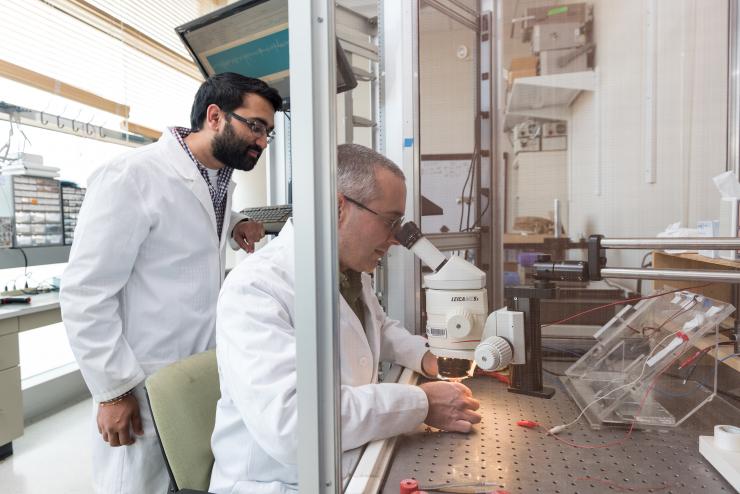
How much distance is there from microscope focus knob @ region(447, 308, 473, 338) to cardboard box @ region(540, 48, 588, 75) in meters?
1.06

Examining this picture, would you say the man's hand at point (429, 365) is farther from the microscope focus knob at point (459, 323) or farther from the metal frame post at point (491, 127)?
the metal frame post at point (491, 127)

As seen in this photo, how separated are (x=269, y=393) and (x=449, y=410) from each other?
356 mm

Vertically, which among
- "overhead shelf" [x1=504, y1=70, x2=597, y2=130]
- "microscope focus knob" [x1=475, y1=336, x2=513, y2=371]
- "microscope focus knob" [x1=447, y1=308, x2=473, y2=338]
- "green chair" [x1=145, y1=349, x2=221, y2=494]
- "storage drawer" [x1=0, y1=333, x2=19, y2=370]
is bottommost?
"storage drawer" [x1=0, y1=333, x2=19, y2=370]

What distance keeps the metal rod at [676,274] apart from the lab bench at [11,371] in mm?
2779

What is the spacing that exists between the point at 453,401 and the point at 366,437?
0.20 m

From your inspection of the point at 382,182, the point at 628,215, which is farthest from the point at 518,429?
the point at 628,215

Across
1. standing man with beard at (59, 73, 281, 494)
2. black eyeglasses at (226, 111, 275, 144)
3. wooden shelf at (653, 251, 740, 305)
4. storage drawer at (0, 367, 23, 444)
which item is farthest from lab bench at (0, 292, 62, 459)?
wooden shelf at (653, 251, 740, 305)

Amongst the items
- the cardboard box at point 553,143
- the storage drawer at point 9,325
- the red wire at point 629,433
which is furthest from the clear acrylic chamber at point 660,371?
the storage drawer at point 9,325

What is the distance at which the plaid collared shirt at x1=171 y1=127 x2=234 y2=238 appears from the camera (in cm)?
161

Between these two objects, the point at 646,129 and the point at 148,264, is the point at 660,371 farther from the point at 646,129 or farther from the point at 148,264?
the point at 148,264

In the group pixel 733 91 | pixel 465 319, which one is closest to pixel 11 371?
pixel 465 319

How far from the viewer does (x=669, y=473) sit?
0.75 m

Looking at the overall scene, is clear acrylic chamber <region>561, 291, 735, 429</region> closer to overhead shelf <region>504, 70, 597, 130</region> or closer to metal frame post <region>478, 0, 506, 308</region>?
Answer: metal frame post <region>478, 0, 506, 308</region>

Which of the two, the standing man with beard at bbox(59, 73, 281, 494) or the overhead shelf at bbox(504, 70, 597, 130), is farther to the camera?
the overhead shelf at bbox(504, 70, 597, 130)
